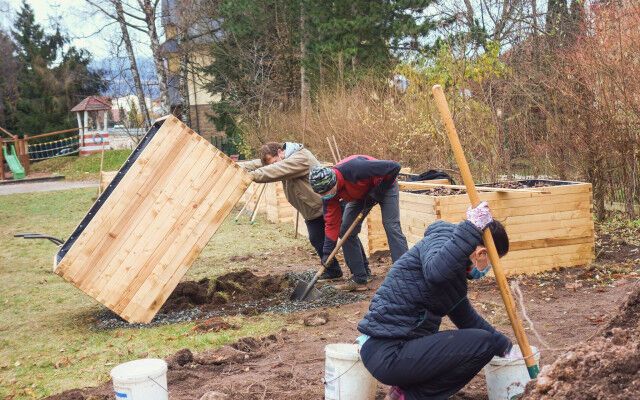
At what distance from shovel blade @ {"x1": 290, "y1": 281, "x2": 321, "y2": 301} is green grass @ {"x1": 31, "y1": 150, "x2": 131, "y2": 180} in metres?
25.8

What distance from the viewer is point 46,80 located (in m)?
41.0

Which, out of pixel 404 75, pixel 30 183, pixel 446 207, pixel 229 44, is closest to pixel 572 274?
pixel 446 207

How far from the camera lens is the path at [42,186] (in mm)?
26837

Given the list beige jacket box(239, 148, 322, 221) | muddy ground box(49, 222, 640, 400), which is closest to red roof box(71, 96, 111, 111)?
beige jacket box(239, 148, 322, 221)

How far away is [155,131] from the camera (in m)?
7.44

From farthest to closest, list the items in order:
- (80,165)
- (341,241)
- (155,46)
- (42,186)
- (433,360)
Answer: (80,165), (42,186), (155,46), (341,241), (433,360)

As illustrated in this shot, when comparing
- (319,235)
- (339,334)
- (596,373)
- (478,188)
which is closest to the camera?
(596,373)

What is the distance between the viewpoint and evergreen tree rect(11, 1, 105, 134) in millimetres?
41031

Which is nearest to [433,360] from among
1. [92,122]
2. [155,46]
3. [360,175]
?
[360,175]

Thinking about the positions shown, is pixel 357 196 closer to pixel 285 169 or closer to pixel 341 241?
pixel 341 241

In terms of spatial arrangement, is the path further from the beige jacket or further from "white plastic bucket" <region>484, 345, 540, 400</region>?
"white plastic bucket" <region>484, 345, 540, 400</region>

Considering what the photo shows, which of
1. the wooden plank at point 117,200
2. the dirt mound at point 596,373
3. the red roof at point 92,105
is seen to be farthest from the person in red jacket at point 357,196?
the red roof at point 92,105

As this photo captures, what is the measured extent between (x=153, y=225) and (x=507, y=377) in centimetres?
413

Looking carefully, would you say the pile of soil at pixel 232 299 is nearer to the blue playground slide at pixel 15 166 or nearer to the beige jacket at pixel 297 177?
the beige jacket at pixel 297 177
